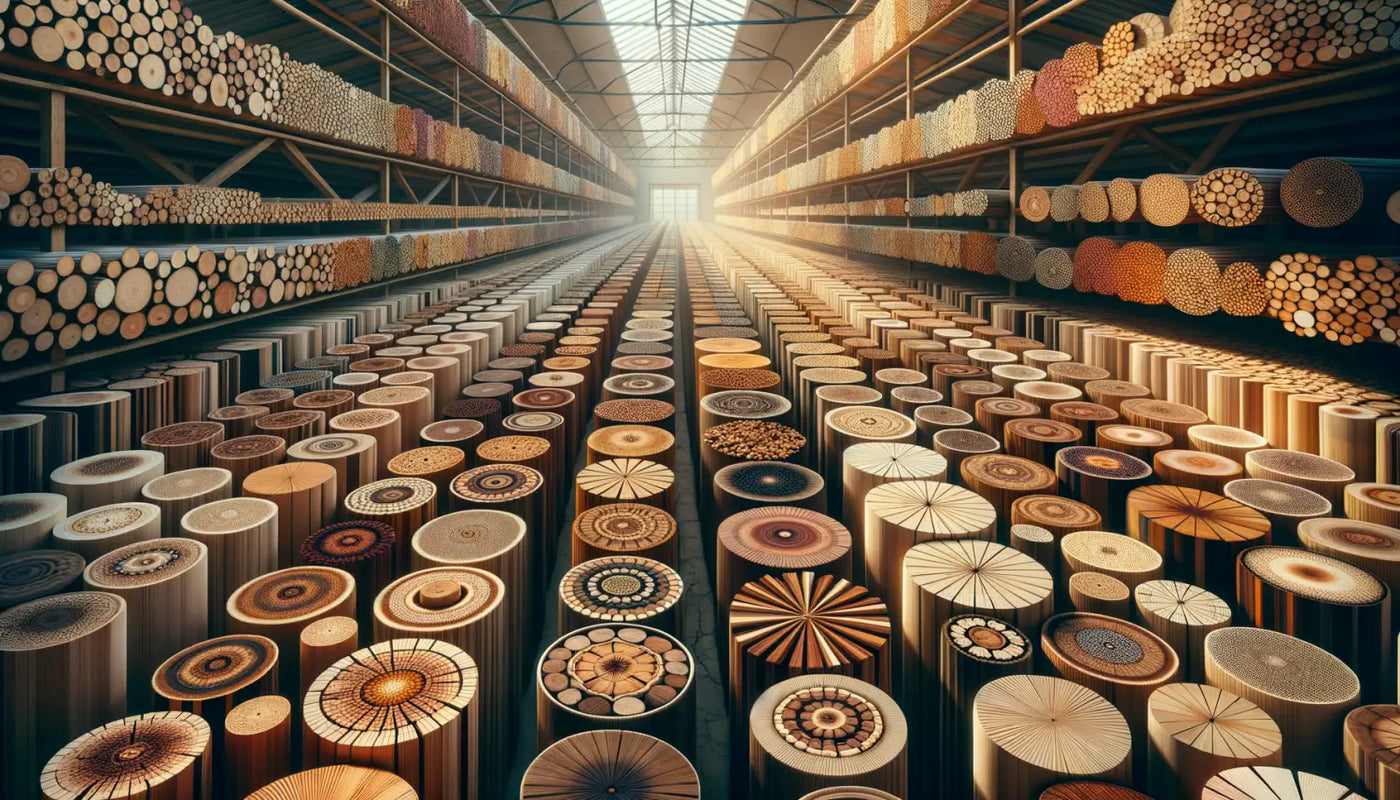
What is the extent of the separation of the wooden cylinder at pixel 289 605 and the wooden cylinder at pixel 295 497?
0.53 m

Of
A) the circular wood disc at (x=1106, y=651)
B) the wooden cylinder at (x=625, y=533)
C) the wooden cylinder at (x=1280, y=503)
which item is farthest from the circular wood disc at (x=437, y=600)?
the wooden cylinder at (x=1280, y=503)

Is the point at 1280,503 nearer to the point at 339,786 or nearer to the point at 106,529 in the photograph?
the point at 339,786

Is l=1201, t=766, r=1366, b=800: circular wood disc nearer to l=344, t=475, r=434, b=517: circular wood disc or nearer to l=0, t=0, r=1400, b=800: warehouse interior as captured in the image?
l=0, t=0, r=1400, b=800: warehouse interior

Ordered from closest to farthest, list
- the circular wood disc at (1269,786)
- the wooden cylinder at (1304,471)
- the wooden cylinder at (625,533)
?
the circular wood disc at (1269,786)
the wooden cylinder at (625,533)
the wooden cylinder at (1304,471)

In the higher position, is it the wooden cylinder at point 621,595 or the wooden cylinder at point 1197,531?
the wooden cylinder at point 1197,531

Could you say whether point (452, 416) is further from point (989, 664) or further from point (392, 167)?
point (392, 167)

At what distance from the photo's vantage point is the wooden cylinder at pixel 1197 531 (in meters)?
2.42

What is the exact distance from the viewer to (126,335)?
4.12m

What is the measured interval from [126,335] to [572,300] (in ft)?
17.1

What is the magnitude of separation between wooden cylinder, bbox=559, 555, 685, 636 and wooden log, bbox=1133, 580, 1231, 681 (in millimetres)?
1451

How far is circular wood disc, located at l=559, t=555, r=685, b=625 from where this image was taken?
2.10m

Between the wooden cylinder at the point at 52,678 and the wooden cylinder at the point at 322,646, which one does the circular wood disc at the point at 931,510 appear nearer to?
the wooden cylinder at the point at 322,646

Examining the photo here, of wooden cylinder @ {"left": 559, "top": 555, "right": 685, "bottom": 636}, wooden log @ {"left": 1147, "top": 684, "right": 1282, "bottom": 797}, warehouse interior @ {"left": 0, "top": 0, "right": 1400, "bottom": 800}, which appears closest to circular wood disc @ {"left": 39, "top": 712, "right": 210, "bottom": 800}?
warehouse interior @ {"left": 0, "top": 0, "right": 1400, "bottom": 800}

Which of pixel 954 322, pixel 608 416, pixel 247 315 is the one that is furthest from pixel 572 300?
pixel 608 416
